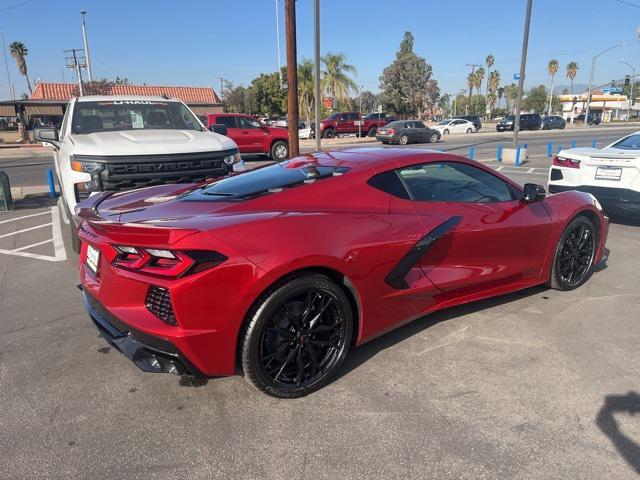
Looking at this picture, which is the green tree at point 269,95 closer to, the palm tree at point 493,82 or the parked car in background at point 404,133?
the parked car in background at point 404,133

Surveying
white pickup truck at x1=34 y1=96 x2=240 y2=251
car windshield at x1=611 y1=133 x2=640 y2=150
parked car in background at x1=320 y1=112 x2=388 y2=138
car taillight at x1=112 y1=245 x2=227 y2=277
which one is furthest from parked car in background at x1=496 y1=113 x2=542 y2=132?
car taillight at x1=112 y1=245 x2=227 y2=277

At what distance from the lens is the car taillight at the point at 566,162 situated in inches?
280

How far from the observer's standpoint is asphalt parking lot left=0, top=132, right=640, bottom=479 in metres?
2.42

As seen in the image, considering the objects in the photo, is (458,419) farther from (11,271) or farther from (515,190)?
(11,271)

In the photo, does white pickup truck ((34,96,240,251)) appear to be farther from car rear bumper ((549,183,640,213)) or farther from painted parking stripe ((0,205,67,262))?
car rear bumper ((549,183,640,213))

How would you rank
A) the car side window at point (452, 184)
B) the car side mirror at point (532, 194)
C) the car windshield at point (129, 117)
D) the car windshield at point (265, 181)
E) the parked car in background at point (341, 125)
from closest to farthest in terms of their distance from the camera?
the car windshield at point (265, 181)
the car side window at point (452, 184)
the car side mirror at point (532, 194)
the car windshield at point (129, 117)
the parked car in background at point (341, 125)

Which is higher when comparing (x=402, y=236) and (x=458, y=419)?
(x=402, y=236)

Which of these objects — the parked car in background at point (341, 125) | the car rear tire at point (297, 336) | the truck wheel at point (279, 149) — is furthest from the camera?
the parked car in background at point (341, 125)

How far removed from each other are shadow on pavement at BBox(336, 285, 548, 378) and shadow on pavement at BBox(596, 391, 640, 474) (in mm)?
1382

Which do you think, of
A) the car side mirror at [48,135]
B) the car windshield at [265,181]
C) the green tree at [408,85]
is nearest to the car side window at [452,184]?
the car windshield at [265,181]

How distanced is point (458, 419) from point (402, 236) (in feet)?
3.81

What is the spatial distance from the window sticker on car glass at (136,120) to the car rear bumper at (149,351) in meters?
5.01

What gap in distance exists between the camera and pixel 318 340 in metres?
2.99

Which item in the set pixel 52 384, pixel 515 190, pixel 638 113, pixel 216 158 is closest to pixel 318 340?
pixel 52 384
